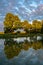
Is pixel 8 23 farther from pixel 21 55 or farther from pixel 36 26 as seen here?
pixel 21 55

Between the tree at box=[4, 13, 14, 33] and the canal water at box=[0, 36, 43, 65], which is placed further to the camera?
the tree at box=[4, 13, 14, 33]

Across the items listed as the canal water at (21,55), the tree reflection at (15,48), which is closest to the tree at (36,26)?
the tree reflection at (15,48)

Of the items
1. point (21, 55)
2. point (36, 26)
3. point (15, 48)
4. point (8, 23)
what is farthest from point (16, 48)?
point (36, 26)

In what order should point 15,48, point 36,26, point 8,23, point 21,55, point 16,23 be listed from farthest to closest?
1. point 36,26
2. point 16,23
3. point 8,23
4. point 15,48
5. point 21,55

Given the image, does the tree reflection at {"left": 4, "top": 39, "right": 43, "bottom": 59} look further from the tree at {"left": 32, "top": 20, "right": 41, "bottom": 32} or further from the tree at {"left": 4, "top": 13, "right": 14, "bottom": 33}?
the tree at {"left": 32, "top": 20, "right": 41, "bottom": 32}

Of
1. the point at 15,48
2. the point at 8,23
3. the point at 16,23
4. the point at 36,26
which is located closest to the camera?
the point at 15,48

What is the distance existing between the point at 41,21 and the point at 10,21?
1051 inches

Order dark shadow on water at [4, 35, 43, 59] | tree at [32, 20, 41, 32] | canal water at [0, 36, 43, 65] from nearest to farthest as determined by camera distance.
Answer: canal water at [0, 36, 43, 65], dark shadow on water at [4, 35, 43, 59], tree at [32, 20, 41, 32]

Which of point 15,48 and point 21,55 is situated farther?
point 15,48

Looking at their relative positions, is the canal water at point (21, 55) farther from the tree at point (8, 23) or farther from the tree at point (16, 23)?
the tree at point (16, 23)

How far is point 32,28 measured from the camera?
344 feet

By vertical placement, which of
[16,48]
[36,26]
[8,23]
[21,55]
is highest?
[21,55]

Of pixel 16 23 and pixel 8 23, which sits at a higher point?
pixel 8 23

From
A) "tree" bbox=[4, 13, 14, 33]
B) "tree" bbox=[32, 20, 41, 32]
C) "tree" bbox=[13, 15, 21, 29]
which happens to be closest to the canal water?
"tree" bbox=[4, 13, 14, 33]
